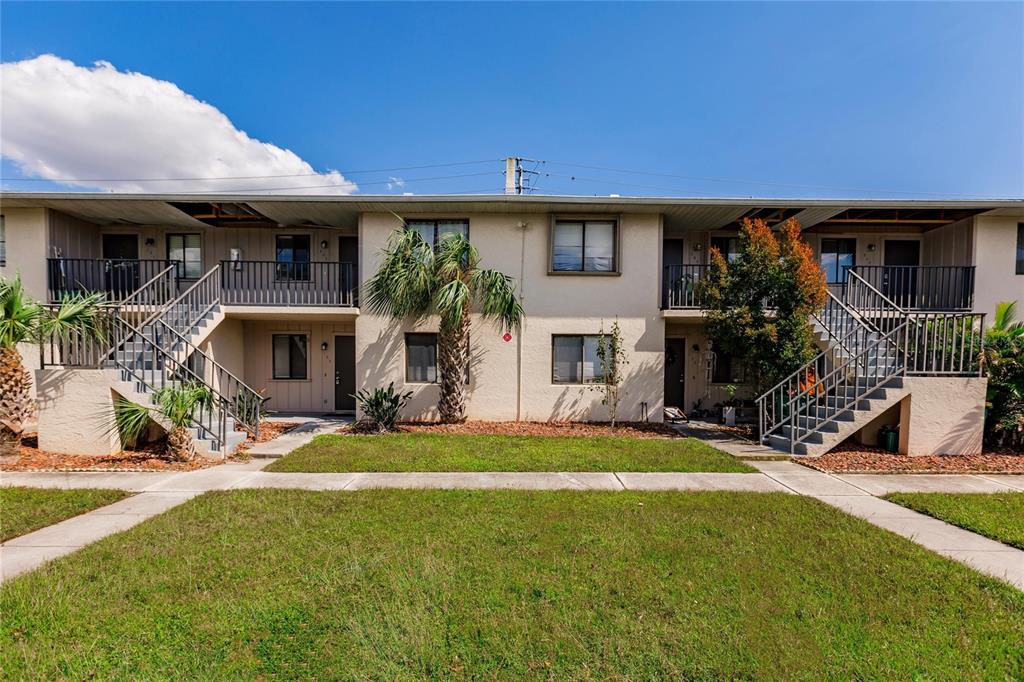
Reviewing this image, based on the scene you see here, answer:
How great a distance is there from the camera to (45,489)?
5.91 meters

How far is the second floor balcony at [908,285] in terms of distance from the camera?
11.3 meters

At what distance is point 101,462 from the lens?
7328 millimetres

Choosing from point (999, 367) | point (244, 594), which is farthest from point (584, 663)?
point (999, 367)

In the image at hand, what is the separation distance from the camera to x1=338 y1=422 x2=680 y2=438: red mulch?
9875 mm

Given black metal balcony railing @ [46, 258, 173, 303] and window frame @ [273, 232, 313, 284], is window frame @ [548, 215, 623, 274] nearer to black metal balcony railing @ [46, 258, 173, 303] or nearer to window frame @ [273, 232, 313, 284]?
window frame @ [273, 232, 313, 284]

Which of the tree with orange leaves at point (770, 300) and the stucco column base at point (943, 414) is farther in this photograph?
the tree with orange leaves at point (770, 300)

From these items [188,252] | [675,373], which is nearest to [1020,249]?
[675,373]

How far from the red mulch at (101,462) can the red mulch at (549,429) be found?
10.9 ft

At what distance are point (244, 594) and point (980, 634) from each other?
5594 mm

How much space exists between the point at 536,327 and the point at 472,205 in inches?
140

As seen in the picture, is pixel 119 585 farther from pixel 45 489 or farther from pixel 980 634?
pixel 980 634

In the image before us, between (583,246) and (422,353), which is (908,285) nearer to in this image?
(583,246)

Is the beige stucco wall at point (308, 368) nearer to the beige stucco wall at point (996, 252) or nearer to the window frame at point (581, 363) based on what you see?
the window frame at point (581, 363)

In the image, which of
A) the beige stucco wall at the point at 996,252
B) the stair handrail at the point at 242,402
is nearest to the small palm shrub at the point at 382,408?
the stair handrail at the point at 242,402
